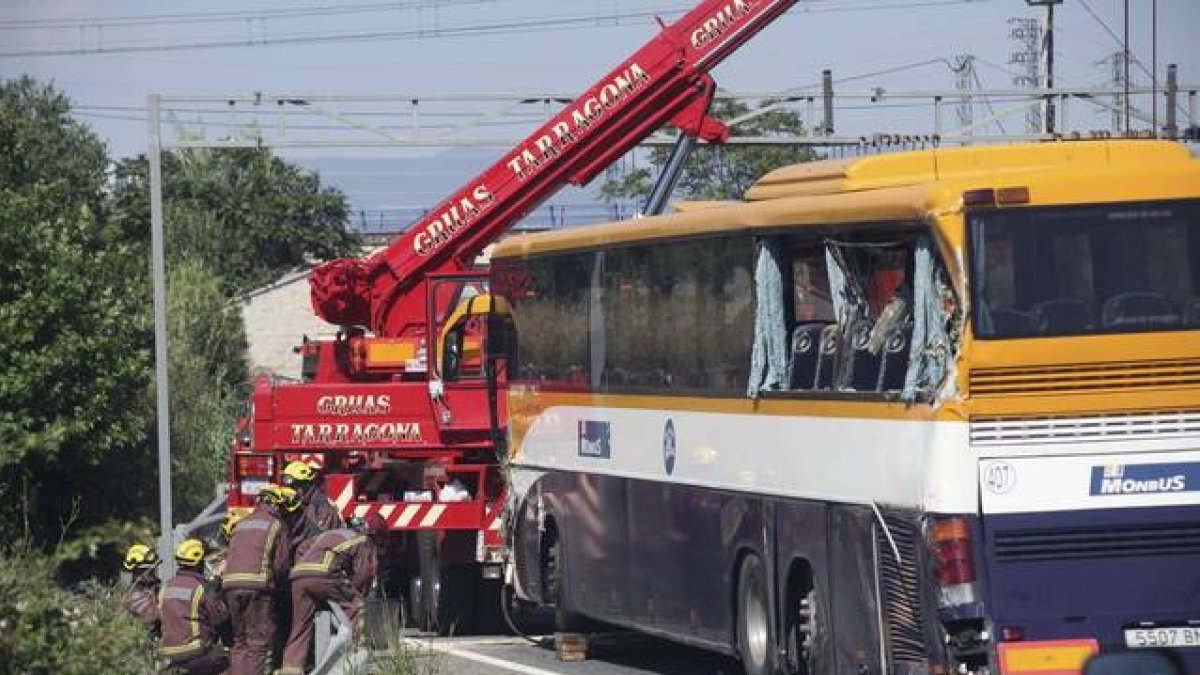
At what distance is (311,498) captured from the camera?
1752 centimetres

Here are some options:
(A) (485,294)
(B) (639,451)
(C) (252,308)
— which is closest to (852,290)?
(B) (639,451)

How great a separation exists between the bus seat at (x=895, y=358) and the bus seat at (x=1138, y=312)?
3.54ft

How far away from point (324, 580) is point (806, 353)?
408 centimetres

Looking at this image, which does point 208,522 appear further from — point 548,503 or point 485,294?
point 548,503

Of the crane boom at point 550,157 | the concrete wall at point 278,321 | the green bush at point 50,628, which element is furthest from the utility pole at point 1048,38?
the concrete wall at point 278,321

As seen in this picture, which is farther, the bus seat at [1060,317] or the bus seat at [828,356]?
the bus seat at [828,356]

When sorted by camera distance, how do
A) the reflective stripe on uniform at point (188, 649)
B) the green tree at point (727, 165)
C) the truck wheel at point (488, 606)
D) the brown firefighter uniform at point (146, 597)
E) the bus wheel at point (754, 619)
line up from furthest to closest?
the green tree at point (727, 165) < the truck wheel at point (488, 606) < the reflective stripe on uniform at point (188, 649) < the brown firefighter uniform at point (146, 597) < the bus wheel at point (754, 619)

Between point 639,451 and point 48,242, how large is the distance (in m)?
24.4

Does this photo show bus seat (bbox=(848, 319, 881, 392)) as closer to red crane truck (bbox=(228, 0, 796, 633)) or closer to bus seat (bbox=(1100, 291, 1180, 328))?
bus seat (bbox=(1100, 291, 1180, 328))

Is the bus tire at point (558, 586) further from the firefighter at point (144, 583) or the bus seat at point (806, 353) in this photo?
the bus seat at point (806, 353)

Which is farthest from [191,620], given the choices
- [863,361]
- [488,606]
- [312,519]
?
[488,606]

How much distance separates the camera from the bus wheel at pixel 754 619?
15.2m

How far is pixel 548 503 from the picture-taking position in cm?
2017

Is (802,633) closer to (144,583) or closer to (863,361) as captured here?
(863,361)
